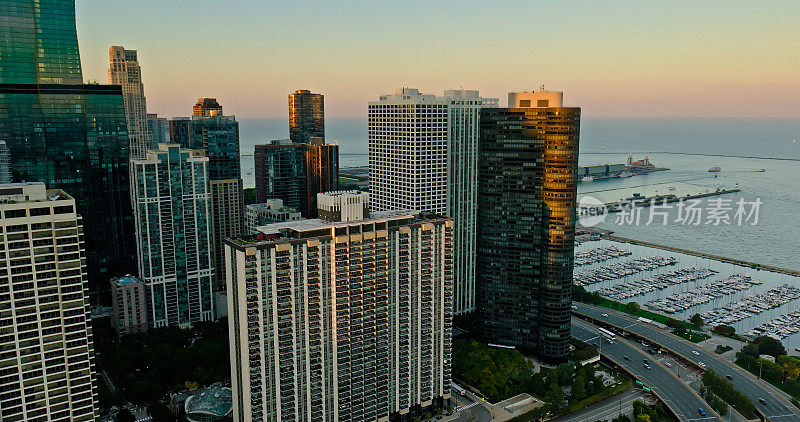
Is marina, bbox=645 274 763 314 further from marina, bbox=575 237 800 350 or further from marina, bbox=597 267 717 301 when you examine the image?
marina, bbox=597 267 717 301

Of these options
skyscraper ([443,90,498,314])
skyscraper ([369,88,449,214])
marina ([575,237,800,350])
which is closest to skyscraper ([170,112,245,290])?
skyscraper ([369,88,449,214])

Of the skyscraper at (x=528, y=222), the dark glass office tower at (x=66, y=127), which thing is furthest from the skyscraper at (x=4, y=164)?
the skyscraper at (x=528, y=222)

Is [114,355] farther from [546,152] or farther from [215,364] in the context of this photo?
[546,152]

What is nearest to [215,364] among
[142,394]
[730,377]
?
[142,394]

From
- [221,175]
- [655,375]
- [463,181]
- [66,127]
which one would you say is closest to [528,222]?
[463,181]

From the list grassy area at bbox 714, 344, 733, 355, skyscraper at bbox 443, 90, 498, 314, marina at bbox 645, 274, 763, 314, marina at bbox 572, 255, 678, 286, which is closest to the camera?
grassy area at bbox 714, 344, 733, 355

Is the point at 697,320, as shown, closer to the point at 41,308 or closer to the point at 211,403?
the point at 211,403
